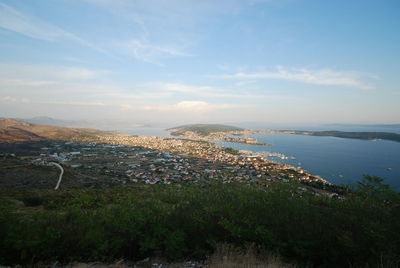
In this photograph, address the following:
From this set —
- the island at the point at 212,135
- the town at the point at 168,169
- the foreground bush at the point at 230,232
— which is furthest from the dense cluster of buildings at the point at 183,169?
the island at the point at 212,135

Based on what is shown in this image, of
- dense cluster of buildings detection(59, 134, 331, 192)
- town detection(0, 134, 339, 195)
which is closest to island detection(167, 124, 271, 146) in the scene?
dense cluster of buildings detection(59, 134, 331, 192)

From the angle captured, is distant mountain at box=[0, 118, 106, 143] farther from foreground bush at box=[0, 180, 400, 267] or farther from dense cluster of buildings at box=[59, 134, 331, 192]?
foreground bush at box=[0, 180, 400, 267]

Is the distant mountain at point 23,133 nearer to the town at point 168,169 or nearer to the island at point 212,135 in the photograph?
the town at point 168,169

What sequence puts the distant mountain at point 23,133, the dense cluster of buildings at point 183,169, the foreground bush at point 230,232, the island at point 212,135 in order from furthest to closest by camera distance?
the island at point 212,135
the distant mountain at point 23,133
the dense cluster of buildings at point 183,169
the foreground bush at point 230,232

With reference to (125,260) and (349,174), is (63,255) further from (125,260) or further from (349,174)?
(349,174)

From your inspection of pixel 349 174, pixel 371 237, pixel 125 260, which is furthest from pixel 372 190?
pixel 349 174

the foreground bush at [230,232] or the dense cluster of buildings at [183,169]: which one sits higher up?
the foreground bush at [230,232]

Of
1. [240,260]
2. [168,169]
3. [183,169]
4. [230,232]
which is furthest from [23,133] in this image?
[240,260]

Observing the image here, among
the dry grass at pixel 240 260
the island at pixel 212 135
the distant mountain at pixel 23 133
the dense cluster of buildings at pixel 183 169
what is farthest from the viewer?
the island at pixel 212 135

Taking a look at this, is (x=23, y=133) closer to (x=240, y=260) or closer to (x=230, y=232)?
(x=230, y=232)
